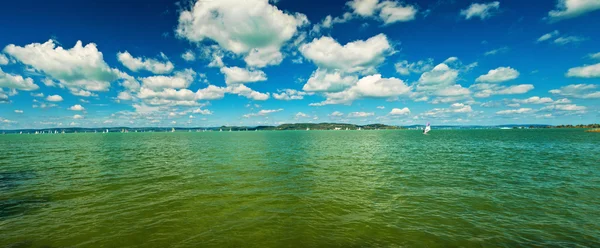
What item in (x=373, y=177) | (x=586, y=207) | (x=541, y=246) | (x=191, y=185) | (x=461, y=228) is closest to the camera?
(x=541, y=246)

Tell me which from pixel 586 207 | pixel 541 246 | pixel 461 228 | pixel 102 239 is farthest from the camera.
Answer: pixel 586 207

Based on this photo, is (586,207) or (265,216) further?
(586,207)

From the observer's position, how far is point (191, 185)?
28.1 metres

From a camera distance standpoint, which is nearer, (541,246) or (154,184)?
(541,246)

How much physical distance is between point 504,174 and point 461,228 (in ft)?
79.8

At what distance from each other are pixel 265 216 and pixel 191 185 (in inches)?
547

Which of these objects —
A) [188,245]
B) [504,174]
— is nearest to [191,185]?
[188,245]

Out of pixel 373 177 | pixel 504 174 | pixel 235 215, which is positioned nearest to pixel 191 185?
pixel 235 215

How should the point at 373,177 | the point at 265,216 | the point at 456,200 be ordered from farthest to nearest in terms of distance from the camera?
the point at 373,177
the point at 456,200
the point at 265,216

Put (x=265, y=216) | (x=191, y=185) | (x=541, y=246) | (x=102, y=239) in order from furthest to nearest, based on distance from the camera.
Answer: (x=191, y=185) → (x=265, y=216) → (x=102, y=239) → (x=541, y=246)

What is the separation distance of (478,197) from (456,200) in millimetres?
2738

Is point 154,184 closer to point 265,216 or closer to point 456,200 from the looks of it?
point 265,216

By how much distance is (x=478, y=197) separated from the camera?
74.4 ft

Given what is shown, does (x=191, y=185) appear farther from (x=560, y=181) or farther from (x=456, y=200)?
(x=560, y=181)
